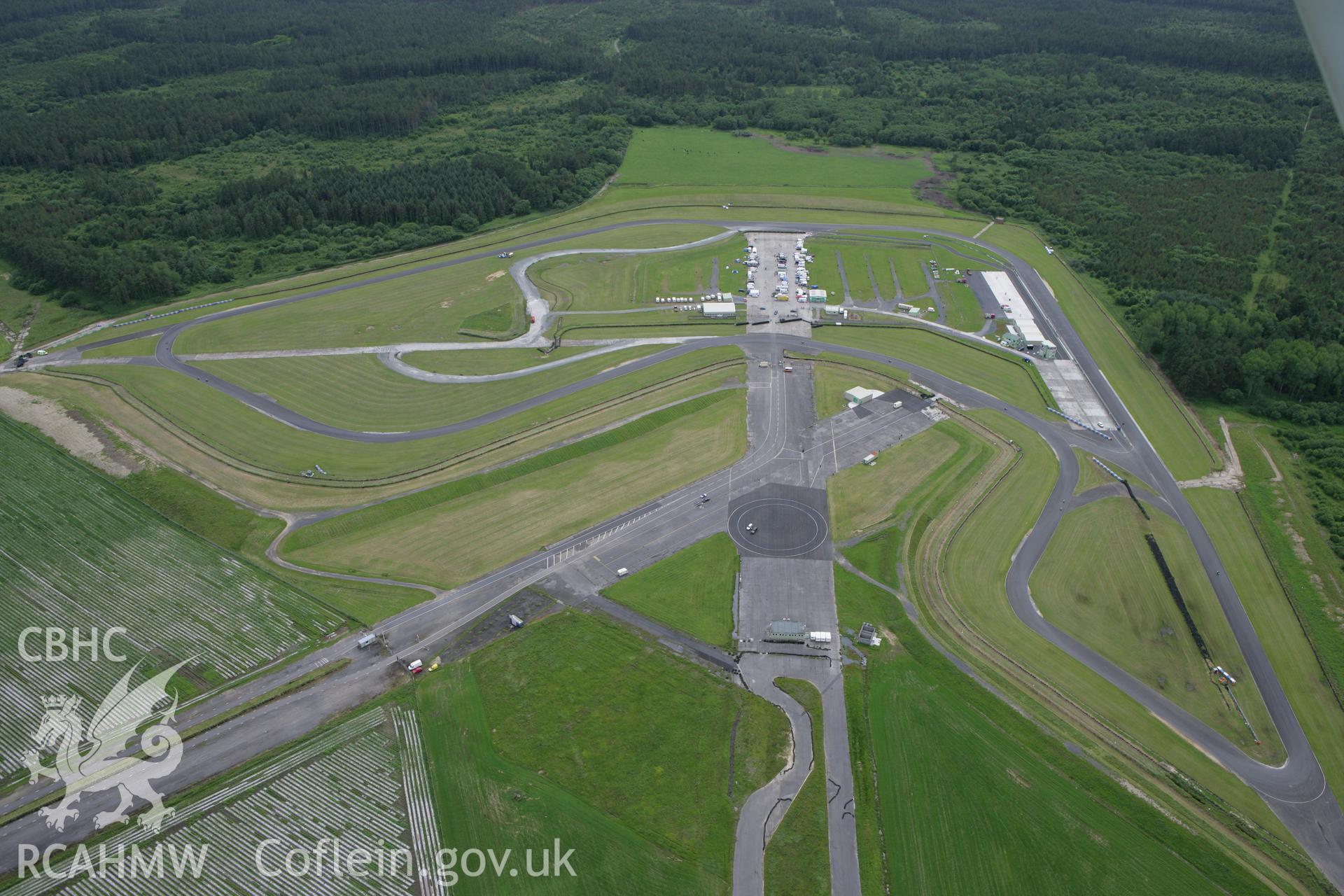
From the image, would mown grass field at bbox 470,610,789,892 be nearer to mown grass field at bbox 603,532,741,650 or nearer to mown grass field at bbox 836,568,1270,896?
mown grass field at bbox 603,532,741,650

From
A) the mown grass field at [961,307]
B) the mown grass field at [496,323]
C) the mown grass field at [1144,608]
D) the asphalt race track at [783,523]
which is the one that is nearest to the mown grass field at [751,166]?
the mown grass field at [961,307]

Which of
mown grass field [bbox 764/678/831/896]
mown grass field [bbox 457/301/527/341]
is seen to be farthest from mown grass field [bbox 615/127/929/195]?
mown grass field [bbox 764/678/831/896]

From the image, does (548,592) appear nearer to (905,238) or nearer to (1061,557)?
(1061,557)

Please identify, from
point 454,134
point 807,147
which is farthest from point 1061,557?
point 454,134

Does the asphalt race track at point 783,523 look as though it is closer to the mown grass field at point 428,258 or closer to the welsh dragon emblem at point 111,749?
the welsh dragon emblem at point 111,749

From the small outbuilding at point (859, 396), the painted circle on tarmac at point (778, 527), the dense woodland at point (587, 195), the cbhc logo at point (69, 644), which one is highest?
the dense woodland at point (587, 195)

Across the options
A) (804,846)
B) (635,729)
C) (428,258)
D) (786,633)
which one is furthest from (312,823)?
(428,258)

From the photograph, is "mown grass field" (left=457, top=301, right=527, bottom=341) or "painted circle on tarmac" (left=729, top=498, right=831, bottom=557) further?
"mown grass field" (left=457, top=301, right=527, bottom=341)
